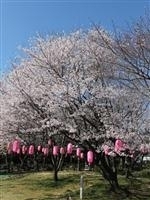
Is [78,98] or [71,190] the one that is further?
[71,190]

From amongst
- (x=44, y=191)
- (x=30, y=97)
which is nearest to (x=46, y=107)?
(x=30, y=97)

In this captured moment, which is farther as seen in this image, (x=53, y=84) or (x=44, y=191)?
(x=44, y=191)

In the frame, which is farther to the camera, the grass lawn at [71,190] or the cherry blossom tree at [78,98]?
the grass lawn at [71,190]

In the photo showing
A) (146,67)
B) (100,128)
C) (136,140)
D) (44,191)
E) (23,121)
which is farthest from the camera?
(44,191)

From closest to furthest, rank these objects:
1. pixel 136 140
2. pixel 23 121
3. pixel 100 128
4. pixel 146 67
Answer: pixel 146 67
pixel 136 140
pixel 100 128
pixel 23 121

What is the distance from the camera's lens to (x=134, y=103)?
20.4m

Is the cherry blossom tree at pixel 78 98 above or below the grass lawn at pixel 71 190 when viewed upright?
above

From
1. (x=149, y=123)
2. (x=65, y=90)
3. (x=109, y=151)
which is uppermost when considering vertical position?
(x=65, y=90)

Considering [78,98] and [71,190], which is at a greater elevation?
[78,98]

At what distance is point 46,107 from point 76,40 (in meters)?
4.41

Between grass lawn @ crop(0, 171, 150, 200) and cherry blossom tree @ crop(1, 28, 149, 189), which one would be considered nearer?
cherry blossom tree @ crop(1, 28, 149, 189)

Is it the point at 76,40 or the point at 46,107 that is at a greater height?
the point at 76,40

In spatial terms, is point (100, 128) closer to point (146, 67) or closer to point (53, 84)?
point (53, 84)

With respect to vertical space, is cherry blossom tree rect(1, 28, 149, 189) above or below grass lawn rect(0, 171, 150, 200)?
above
